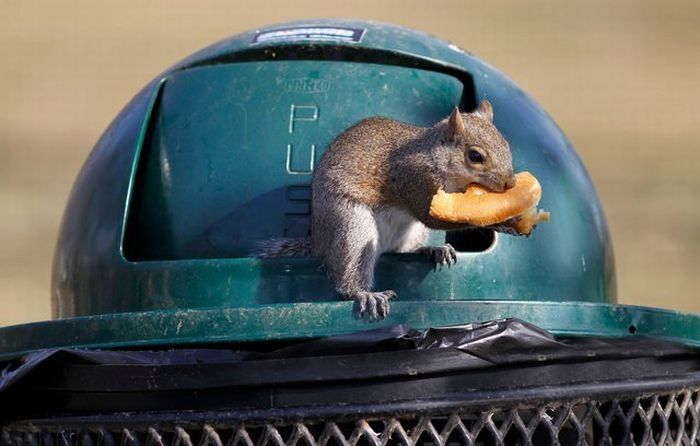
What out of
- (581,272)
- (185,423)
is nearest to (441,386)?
(185,423)

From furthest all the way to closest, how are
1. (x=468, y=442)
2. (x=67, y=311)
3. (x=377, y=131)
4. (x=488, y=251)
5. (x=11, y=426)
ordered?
(x=377, y=131)
(x=67, y=311)
(x=488, y=251)
(x=11, y=426)
(x=468, y=442)

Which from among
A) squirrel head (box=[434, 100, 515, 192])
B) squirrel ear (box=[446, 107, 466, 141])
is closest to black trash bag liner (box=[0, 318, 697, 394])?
squirrel head (box=[434, 100, 515, 192])

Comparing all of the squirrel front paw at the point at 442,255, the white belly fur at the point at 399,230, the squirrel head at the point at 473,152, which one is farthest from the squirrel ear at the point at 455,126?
the squirrel front paw at the point at 442,255

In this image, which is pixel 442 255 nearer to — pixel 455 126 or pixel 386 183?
pixel 455 126

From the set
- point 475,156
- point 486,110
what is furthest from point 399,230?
point 486,110

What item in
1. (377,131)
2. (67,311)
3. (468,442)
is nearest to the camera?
(468,442)

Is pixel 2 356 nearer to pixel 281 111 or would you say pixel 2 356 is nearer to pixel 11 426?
pixel 11 426

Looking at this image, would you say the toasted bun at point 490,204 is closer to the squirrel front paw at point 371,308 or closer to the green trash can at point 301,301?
the green trash can at point 301,301
